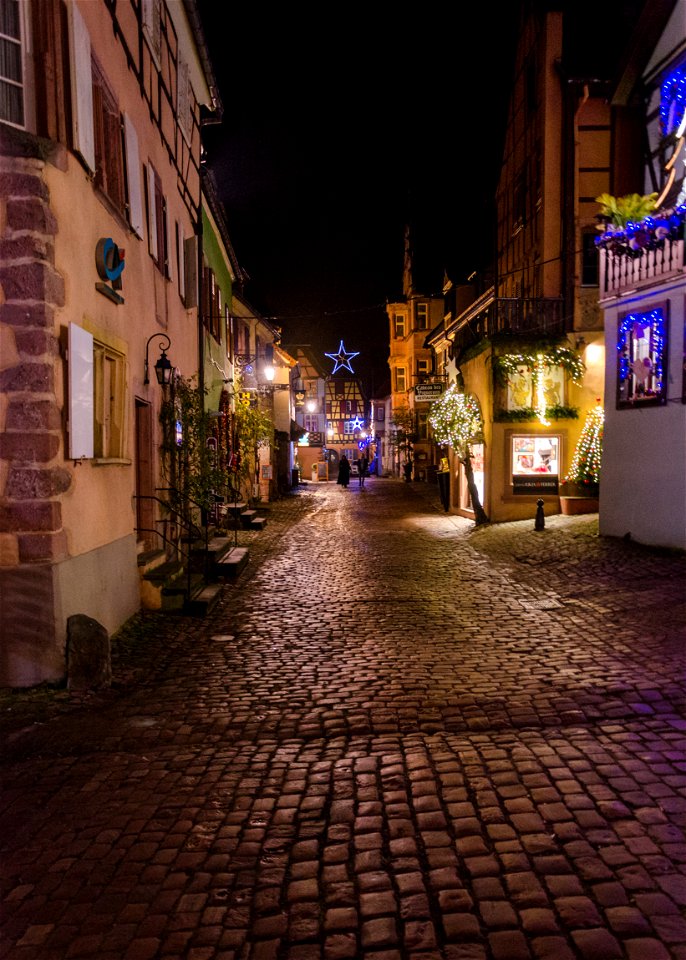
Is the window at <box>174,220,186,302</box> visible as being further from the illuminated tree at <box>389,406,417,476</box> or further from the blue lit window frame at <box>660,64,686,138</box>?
the illuminated tree at <box>389,406,417,476</box>

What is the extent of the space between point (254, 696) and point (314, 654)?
1.34m

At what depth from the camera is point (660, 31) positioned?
12.9m

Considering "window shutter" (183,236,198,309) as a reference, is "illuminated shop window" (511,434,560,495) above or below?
below

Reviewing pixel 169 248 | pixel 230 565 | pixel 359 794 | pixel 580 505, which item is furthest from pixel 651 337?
pixel 359 794

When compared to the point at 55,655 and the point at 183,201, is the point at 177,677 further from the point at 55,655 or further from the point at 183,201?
the point at 183,201

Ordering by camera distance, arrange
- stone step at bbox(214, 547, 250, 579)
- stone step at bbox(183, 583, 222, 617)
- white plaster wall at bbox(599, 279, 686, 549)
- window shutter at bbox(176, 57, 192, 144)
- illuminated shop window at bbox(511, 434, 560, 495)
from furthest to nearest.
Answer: illuminated shop window at bbox(511, 434, 560, 495) < window shutter at bbox(176, 57, 192, 144) < white plaster wall at bbox(599, 279, 686, 549) < stone step at bbox(214, 547, 250, 579) < stone step at bbox(183, 583, 222, 617)

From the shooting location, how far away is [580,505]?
18.0m

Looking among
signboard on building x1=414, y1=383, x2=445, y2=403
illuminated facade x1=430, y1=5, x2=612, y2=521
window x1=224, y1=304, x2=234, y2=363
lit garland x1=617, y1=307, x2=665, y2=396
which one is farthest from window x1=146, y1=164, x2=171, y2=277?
signboard on building x1=414, y1=383, x2=445, y2=403

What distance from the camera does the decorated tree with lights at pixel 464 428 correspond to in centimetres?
1930

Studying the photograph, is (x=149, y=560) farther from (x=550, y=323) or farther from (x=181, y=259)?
(x=550, y=323)

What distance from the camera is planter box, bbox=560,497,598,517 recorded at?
17.9 m

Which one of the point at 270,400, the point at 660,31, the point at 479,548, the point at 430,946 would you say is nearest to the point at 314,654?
the point at 430,946

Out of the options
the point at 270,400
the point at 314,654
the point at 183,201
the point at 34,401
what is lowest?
the point at 314,654

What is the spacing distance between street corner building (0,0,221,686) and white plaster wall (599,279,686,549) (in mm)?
8945
